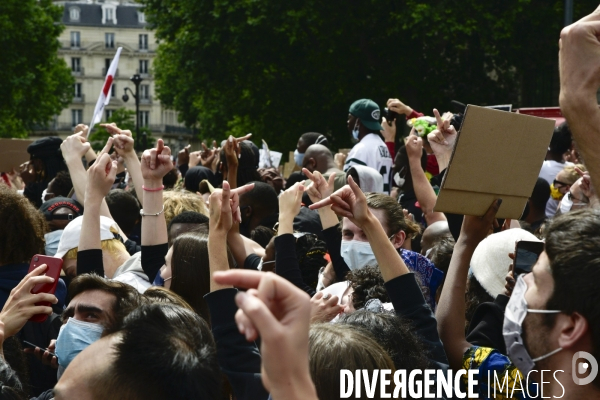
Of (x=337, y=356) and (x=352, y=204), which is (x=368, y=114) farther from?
(x=337, y=356)

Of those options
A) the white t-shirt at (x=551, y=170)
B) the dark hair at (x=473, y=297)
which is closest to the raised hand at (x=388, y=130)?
the white t-shirt at (x=551, y=170)

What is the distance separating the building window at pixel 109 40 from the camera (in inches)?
4857

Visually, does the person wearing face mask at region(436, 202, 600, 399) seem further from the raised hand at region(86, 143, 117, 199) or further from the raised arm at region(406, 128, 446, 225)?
the raised arm at region(406, 128, 446, 225)

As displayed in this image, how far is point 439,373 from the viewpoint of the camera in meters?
3.24

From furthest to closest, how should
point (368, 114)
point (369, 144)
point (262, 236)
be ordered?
point (368, 114) → point (369, 144) → point (262, 236)

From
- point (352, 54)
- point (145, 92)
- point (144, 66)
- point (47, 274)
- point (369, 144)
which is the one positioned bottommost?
point (145, 92)

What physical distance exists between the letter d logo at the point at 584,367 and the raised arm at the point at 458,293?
1.08m

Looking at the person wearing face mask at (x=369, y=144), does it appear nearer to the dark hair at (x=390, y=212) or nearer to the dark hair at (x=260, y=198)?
the dark hair at (x=260, y=198)

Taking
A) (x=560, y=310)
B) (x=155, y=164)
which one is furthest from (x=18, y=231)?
(x=560, y=310)

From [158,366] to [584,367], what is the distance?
1.12m

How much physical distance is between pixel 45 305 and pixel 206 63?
2398cm

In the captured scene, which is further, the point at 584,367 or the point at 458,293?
the point at 458,293

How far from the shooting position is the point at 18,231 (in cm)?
454

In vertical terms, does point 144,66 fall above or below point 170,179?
above
